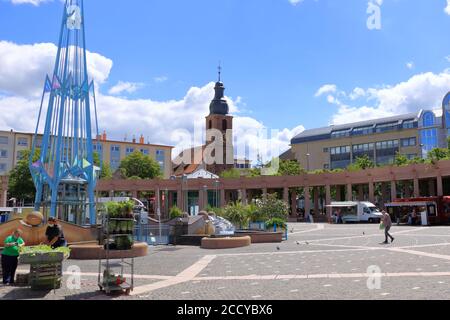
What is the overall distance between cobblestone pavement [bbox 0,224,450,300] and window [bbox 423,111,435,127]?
76.9m

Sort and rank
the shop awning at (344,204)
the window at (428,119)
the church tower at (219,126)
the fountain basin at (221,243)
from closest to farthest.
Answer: the fountain basin at (221,243) < the shop awning at (344,204) < the window at (428,119) < the church tower at (219,126)

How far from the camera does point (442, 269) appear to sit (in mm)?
12977

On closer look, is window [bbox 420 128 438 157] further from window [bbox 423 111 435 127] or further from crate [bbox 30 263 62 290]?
crate [bbox 30 263 62 290]

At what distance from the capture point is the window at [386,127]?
94.8 metres

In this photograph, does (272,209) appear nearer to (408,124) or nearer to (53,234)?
(53,234)

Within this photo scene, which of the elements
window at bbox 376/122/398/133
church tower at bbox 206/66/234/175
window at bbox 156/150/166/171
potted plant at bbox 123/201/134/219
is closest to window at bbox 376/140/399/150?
window at bbox 376/122/398/133

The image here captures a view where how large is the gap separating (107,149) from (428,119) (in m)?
67.8

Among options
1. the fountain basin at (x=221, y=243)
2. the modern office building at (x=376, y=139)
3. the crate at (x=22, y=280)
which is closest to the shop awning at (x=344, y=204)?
the fountain basin at (x=221, y=243)

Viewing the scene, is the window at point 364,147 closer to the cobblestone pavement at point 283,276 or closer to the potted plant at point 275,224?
the potted plant at point 275,224

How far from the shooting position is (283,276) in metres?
12.3

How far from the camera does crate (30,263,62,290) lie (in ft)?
34.5
